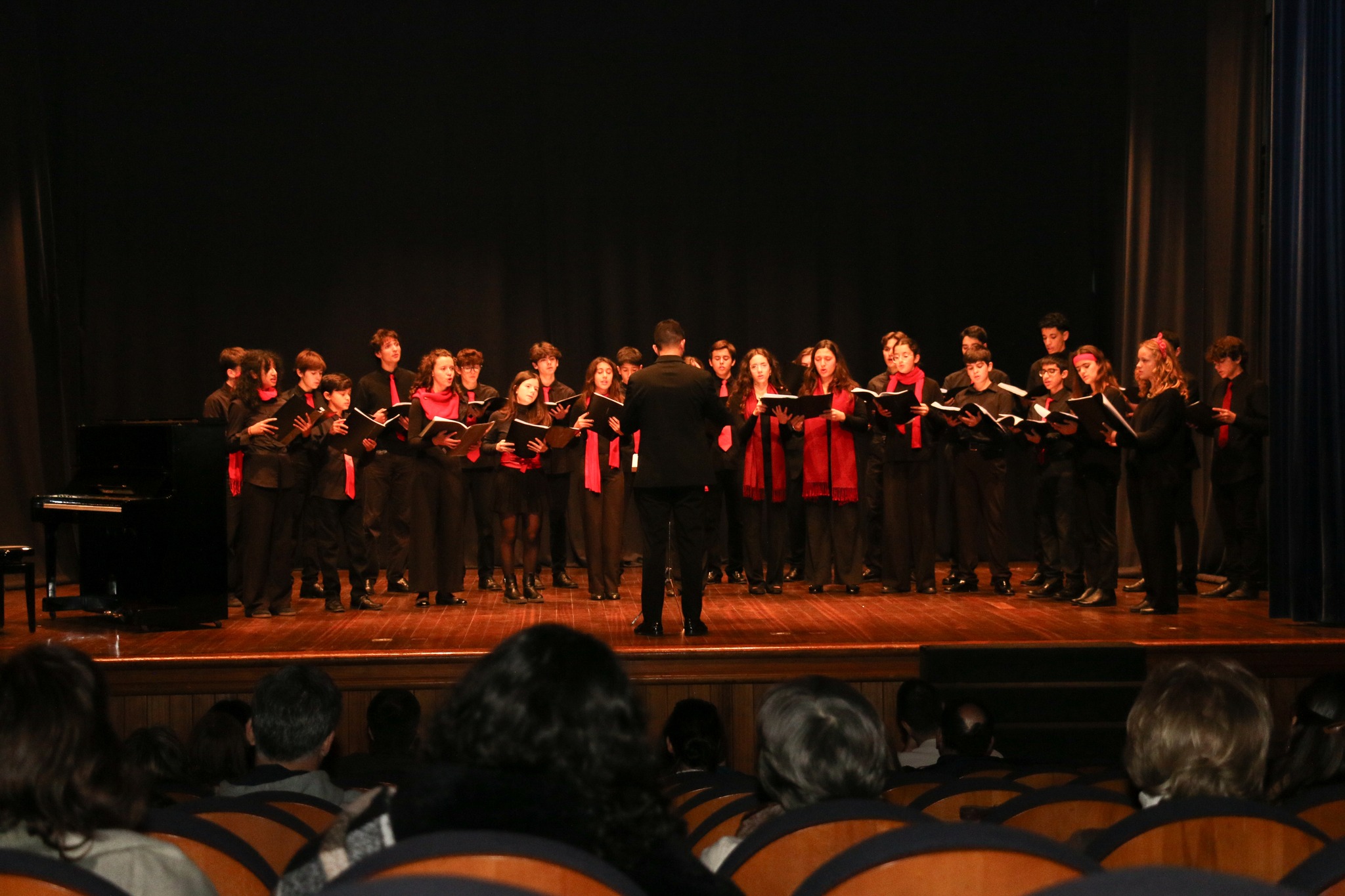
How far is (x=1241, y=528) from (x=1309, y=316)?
1.77 m

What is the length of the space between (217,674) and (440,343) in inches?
210

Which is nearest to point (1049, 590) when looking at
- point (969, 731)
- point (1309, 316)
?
point (1309, 316)

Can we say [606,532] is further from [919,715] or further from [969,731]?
[969,731]

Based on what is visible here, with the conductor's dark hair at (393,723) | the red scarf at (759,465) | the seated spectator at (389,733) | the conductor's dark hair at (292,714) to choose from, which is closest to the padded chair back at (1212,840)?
the conductor's dark hair at (292,714)

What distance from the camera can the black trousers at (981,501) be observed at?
7.89m

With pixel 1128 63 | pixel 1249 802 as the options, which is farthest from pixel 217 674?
pixel 1128 63

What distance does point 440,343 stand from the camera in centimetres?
1042

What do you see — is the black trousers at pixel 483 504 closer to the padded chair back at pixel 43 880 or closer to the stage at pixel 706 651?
the stage at pixel 706 651

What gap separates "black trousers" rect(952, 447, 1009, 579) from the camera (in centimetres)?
789

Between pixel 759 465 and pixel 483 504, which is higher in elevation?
pixel 759 465

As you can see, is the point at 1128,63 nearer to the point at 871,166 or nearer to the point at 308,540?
the point at 871,166

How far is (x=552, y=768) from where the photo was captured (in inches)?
56.2

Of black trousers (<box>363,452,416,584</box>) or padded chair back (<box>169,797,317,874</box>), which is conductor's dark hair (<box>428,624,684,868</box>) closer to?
padded chair back (<box>169,797,317,874</box>)

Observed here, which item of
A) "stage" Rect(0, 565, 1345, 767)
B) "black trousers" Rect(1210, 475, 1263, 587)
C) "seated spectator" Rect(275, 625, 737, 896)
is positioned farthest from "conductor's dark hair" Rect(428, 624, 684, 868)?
"black trousers" Rect(1210, 475, 1263, 587)
